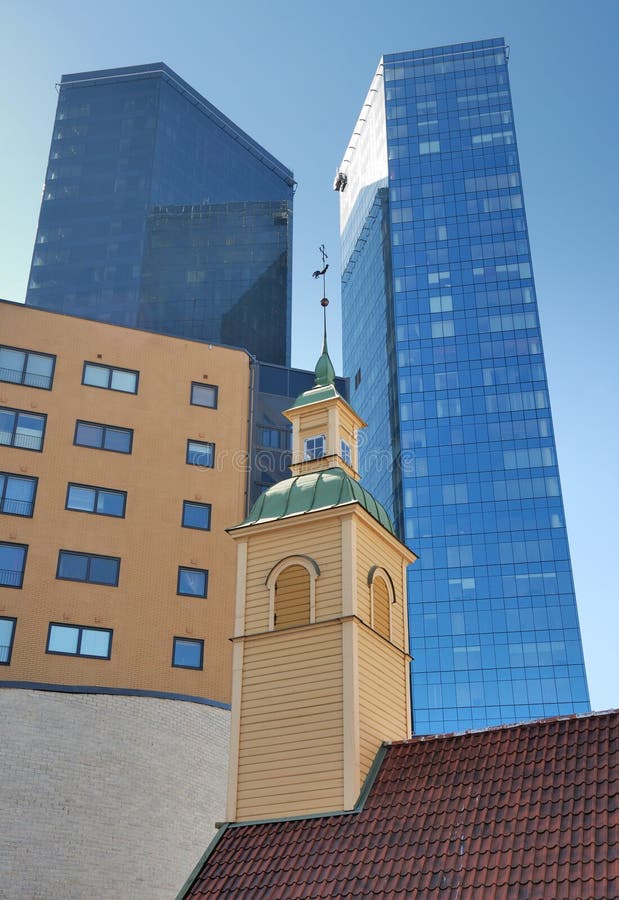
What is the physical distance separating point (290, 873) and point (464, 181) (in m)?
121

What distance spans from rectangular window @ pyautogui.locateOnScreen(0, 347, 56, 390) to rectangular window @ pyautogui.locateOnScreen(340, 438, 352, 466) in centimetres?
2240

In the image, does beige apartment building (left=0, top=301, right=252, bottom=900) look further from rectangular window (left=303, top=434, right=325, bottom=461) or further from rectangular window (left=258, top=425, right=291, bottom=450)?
rectangular window (left=303, top=434, right=325, bottom=461)

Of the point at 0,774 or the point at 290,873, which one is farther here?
the point at 0,774

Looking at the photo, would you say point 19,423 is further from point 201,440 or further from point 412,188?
point 412,188

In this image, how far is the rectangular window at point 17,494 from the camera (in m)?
45.5

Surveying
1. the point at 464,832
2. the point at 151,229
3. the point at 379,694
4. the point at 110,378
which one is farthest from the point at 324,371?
the point at 151,229

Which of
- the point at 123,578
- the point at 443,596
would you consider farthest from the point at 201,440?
the point at 443,596

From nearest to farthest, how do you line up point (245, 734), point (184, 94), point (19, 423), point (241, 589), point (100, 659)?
point (245, 734) < point (241, 589) < point (100, 659) < point (19, 423) < point (184, 94)

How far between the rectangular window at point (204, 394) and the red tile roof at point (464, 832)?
97.2 feet

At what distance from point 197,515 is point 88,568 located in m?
5.80

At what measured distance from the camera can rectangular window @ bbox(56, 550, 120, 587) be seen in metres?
44.9

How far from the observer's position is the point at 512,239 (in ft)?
419

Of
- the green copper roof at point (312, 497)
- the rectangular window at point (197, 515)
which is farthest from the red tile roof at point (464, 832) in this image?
the rectangular window at point (197, 515)

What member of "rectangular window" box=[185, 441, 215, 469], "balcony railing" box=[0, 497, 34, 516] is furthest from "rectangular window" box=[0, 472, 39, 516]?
"rectangular window" box=[185, 441, 215, 469]
